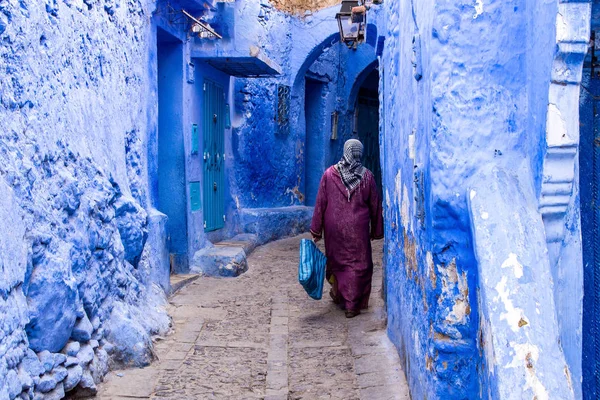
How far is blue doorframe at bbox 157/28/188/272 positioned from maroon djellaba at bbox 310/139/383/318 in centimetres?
194

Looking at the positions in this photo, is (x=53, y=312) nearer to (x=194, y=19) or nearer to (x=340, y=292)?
(x=340, y=292)

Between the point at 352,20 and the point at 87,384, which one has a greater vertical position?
the point at 352,20

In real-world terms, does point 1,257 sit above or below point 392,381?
above

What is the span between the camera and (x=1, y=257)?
308cm

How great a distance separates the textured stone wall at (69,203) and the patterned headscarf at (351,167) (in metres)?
1.77

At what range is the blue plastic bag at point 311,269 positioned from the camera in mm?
5812

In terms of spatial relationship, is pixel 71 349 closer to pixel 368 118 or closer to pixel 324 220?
pixel 324 220

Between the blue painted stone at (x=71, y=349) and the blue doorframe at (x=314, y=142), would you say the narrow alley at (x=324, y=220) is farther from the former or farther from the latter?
the blue doorframe at (x=314, y=142)

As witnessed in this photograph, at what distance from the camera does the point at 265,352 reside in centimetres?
501

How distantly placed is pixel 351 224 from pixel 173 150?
243 centimetres

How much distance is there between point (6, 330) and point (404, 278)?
224 cm

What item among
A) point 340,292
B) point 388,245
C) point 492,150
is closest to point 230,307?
point 340,292

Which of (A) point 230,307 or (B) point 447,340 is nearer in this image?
(B) point 447,340

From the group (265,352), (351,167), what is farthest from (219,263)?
(265,352)
